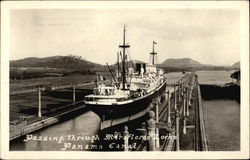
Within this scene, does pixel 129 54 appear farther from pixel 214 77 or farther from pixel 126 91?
pixel 126 91

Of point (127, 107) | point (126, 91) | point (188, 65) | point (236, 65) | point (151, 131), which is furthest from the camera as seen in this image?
point (126, 91)

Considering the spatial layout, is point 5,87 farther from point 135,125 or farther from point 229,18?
point 229,18

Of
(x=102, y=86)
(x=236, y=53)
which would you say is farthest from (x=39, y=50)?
(x=236, y=53)

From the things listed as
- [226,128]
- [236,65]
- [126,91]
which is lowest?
[226,128]

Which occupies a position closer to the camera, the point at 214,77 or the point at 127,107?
the point at 214,77

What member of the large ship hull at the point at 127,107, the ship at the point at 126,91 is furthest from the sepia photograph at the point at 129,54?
the large ship hull at the point at 127,107

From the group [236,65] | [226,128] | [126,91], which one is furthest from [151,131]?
[126,91]

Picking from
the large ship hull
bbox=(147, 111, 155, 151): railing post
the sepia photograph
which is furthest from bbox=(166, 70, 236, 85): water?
bbox=(147, 111, 155, 151): railing post

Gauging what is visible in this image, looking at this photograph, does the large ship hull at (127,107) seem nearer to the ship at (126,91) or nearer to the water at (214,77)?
the ship at (126,91)
